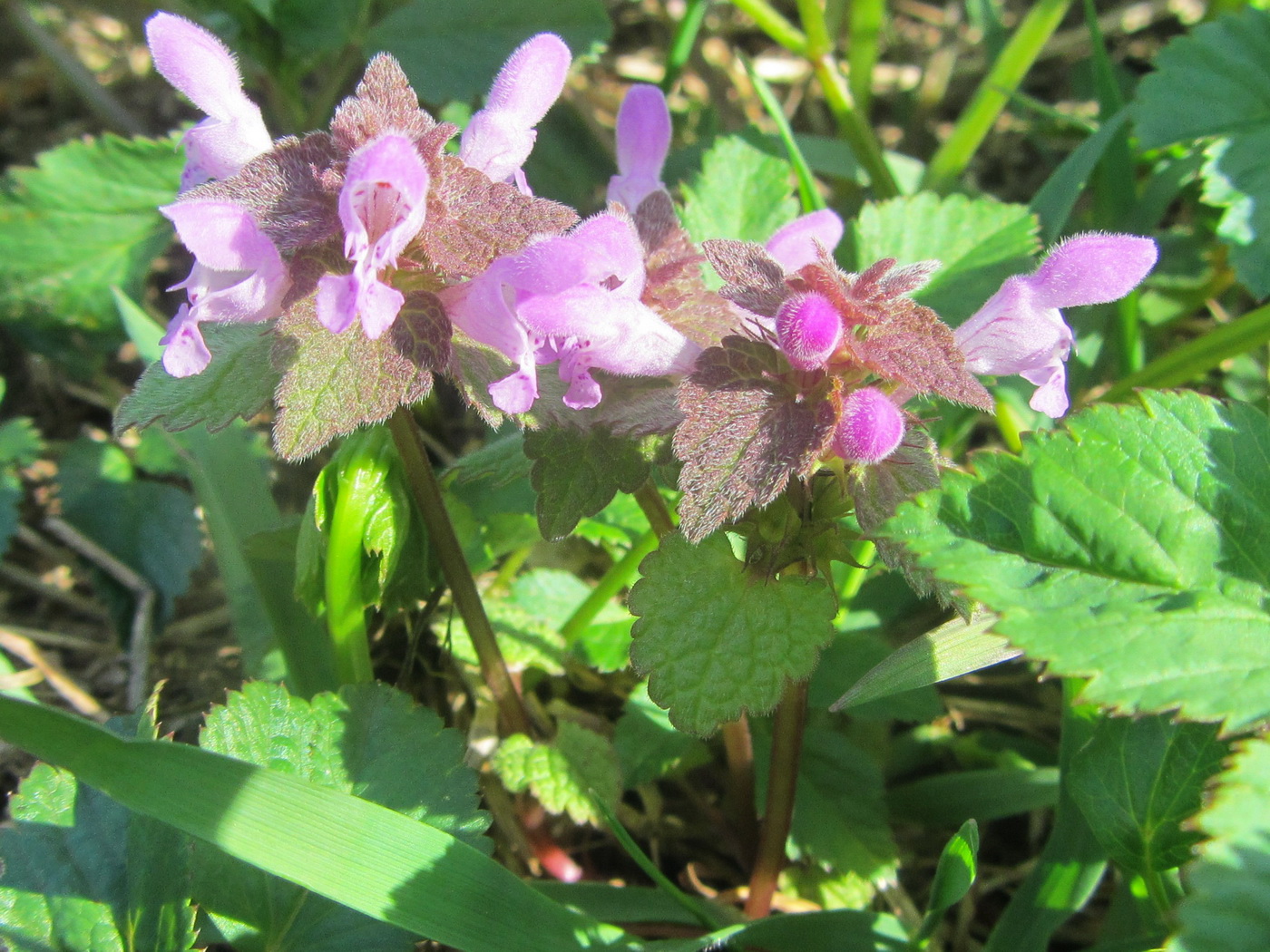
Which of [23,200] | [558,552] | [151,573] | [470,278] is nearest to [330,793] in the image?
[470,278]

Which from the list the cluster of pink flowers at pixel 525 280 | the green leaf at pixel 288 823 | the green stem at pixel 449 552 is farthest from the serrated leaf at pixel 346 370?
the green leaf at pixel 288 823

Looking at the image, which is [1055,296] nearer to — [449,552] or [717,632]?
[717,632]

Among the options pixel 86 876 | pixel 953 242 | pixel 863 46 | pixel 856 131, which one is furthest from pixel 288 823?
pixel 863 46

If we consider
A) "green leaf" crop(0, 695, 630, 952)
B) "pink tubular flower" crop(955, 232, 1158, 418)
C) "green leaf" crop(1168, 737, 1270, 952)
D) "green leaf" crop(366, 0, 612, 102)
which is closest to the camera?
"green leaf" crop(1168, 737, 1270, 952)

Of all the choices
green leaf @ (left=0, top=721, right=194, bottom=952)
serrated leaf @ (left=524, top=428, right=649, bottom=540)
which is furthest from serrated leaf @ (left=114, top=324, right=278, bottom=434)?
green leaf @ (left=0, top=721, right=194, bottom=952)

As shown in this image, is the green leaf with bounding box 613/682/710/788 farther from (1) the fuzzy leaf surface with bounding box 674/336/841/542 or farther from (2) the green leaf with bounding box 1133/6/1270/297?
(2) the green leaf with bounding box 1133/6/1270/297

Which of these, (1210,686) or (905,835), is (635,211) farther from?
(905,835)

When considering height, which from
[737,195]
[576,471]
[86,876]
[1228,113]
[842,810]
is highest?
[1228,113]
